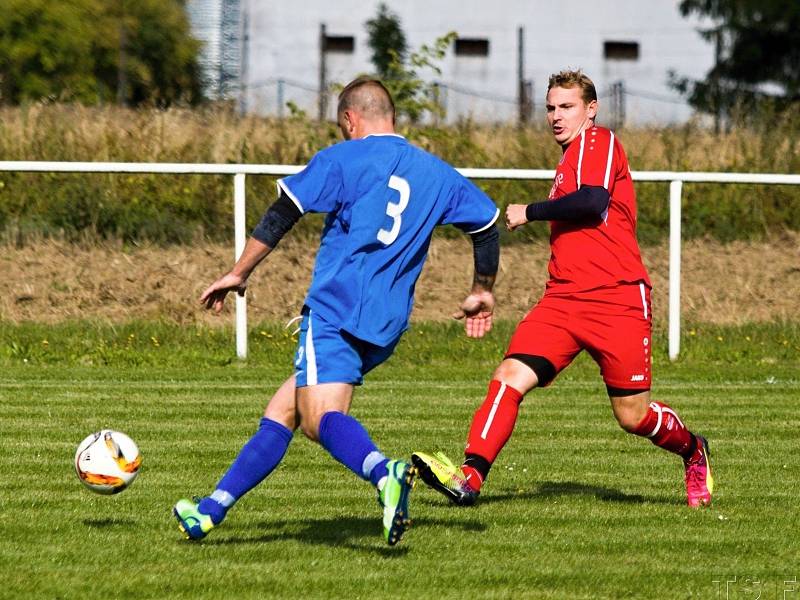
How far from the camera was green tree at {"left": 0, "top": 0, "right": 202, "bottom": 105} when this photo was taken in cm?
3784

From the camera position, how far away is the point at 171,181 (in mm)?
18094

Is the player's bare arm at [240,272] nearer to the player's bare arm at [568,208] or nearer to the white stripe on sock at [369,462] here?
the white stripe on sock at [369,462]

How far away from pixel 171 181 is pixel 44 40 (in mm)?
21873

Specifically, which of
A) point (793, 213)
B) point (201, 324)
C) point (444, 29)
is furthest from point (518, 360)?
point (444, 29)

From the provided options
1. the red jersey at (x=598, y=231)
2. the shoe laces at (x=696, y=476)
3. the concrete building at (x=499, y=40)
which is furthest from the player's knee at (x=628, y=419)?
the concrete building at (x=499, y=40)

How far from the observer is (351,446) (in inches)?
227

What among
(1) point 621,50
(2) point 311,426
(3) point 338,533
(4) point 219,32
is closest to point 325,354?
(2) point 311,426

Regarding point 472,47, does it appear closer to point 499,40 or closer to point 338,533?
point 499,40

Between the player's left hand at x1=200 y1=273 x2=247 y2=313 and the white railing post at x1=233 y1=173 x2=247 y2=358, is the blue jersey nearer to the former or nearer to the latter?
the player's left hand at x1=200 y1=273 x2=247 y2=313

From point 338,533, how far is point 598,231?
6.02 feet

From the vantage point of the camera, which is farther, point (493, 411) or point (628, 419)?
point (628, 419)

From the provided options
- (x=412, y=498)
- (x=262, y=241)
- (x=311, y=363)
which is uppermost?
(x=262, y=241)

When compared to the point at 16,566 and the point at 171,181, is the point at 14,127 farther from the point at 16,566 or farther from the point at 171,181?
the point at 16,566

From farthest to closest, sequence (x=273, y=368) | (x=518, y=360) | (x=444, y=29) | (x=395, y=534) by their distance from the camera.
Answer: (x=444, y=29), (x=273, y=368), (x=518, y=360), (x=395, y=534)
